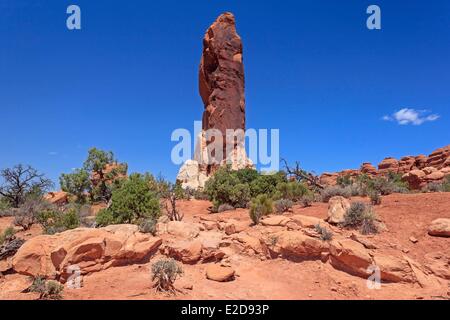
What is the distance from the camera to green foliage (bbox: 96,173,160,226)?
36.4 feet

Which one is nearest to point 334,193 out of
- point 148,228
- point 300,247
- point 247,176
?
point 300,247

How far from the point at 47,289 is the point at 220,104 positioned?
2571 cm

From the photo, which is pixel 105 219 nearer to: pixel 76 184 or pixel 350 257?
pixel 350 257

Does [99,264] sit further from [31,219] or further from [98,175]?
[98,175]

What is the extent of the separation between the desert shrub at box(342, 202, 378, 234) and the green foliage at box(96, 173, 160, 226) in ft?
22.1

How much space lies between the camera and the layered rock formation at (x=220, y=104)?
2877 centimetres

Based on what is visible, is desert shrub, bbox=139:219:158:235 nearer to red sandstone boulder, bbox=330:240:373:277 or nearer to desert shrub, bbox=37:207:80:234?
desert shrub, bbox=37:207:80:234

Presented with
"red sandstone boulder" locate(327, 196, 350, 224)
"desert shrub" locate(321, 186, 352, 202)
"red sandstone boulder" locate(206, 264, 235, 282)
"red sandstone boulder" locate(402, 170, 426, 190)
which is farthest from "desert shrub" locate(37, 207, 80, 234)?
"red sandstone boulder" locate(402, 170, 426, 190)

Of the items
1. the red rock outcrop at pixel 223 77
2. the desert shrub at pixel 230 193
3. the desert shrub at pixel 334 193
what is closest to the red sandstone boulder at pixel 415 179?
the desert shrub at pixel 334 193

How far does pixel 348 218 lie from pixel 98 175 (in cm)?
2072

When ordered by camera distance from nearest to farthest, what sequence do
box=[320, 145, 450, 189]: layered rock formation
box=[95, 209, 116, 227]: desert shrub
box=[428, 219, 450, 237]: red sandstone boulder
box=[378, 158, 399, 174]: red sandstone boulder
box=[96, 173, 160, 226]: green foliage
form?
box=[428, 219, 450, 237]: red sandstone boulder < box=[95, 209, 116, 227]: desert shrub < box=[96, 173, 160, 226]: green foliage < box=[320, 145, 450, 189]: layered rock formation < box=[378, 158, 399, 174]: red sandstone boulder

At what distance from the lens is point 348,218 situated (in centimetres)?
973

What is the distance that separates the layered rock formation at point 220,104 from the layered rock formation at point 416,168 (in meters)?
10.5
